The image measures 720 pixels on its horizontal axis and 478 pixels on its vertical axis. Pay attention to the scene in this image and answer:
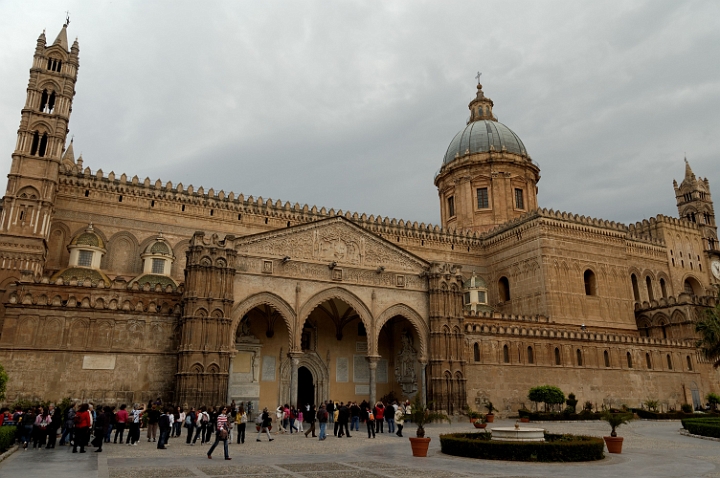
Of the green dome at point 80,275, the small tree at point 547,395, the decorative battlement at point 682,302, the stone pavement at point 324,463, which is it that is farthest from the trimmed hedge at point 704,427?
the green dome at point 80,275

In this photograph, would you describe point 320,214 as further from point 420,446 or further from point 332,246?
point 420,446

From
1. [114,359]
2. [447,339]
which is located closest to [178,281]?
Result: [114,359]

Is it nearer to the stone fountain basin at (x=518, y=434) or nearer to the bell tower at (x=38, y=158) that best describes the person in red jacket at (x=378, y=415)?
the stone fountain basin at (x=518, y=434)

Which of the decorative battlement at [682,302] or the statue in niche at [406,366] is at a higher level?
the decorative battlement at [682,302]

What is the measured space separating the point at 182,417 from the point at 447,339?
15.4 m

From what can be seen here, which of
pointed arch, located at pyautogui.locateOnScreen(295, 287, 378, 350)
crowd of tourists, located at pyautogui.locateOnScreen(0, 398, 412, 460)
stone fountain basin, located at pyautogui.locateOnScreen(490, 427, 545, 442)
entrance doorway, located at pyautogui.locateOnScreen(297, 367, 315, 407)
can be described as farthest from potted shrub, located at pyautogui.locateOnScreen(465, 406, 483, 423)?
stone fountain basin, located at pyautogui.locateOnScreen(490, 427, 545, 442)

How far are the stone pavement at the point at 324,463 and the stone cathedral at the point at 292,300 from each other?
8802 millimetres

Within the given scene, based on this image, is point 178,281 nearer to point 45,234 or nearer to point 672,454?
point 45,234

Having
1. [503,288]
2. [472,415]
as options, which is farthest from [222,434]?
[503,288]

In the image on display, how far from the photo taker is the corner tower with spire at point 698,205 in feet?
185

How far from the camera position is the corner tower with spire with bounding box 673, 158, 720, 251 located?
56.4 meters

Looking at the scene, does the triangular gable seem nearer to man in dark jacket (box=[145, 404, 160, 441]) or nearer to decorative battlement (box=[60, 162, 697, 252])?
decorative battlement (box=[60, 162, 697, 252])

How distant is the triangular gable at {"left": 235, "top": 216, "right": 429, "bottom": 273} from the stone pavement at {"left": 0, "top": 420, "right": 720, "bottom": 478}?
38.9 ft

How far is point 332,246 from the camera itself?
29.8m
